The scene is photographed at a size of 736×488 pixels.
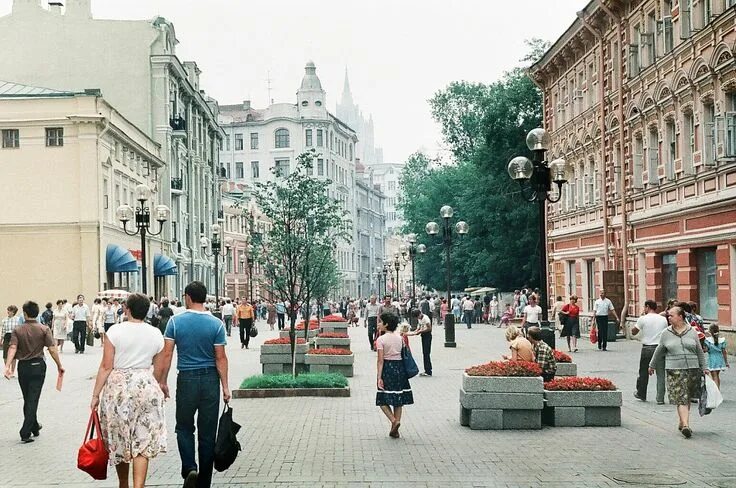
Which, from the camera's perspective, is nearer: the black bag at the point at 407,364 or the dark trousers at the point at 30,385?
the dark trousers at the point at 30,385

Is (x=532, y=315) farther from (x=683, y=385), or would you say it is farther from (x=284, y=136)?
(x=284, y=136)

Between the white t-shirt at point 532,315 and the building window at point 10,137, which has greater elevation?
the building window at point 10,137

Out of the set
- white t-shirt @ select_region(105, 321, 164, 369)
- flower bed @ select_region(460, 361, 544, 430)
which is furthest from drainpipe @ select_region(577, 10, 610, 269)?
white t-shirt @ select_region(105, 321, 164, 369)

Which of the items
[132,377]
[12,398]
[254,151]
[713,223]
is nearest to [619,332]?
[713,223]

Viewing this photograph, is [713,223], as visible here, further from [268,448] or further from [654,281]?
[268,448]

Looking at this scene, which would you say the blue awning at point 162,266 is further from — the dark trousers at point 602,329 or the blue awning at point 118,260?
the dark trousers at point 602,329

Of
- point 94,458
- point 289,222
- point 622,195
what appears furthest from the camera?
point 622,195

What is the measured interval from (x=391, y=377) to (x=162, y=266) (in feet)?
147

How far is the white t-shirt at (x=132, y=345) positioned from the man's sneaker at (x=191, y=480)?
942 millimetres

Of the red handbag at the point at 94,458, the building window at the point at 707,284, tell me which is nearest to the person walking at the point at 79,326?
the building window at the point at 707,284

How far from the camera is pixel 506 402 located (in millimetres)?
13133

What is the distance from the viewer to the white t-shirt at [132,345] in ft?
28.2

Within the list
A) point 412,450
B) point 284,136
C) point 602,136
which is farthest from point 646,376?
point 284,136

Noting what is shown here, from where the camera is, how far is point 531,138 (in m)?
17.3
